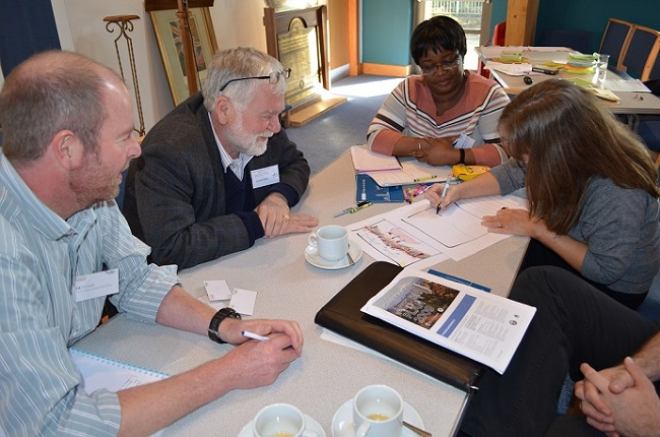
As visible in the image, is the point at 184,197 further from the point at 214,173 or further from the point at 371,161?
the point at 371,161

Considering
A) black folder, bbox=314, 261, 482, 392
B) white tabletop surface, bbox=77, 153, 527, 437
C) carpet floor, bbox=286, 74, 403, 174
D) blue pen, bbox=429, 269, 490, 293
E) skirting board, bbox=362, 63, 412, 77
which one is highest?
black folder, bbox=314, 261, 482, 392

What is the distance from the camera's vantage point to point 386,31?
669 centimetres

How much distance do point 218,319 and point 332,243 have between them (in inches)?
14.9

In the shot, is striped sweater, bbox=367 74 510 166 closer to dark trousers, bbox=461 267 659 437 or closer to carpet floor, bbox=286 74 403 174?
dark trousers, bbox=461 267 659 437

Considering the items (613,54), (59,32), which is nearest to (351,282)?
(59,32)

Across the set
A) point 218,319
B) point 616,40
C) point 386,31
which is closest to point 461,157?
point 218,319

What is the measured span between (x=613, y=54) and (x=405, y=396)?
466cm

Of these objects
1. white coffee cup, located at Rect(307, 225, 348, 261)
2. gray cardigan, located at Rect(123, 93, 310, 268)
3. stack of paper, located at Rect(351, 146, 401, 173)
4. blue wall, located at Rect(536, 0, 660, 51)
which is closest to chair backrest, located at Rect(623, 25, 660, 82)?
blue wall, located at Rect(536, 0, 660, 51)

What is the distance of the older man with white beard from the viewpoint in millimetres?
1411

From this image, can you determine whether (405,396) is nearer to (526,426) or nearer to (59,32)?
(526,426)

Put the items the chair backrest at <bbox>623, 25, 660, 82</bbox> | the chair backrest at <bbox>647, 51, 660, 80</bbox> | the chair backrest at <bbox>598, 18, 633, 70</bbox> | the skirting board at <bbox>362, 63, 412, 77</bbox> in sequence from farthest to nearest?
the skirting board at <bbox>362, 63, 412, 77</bbox> < the chair backrest at <bbox>598, 18, 633, 70</bbox> < the chair backrest at <bbox>623, 25, 660, 82</bbox> < the chair backrest at <bbox>647, 51, 660, 80</bbox>

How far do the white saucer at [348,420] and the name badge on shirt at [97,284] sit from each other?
61cm

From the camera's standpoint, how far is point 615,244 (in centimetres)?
137

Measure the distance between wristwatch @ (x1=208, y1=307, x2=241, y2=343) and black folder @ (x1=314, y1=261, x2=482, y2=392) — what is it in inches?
7.4
